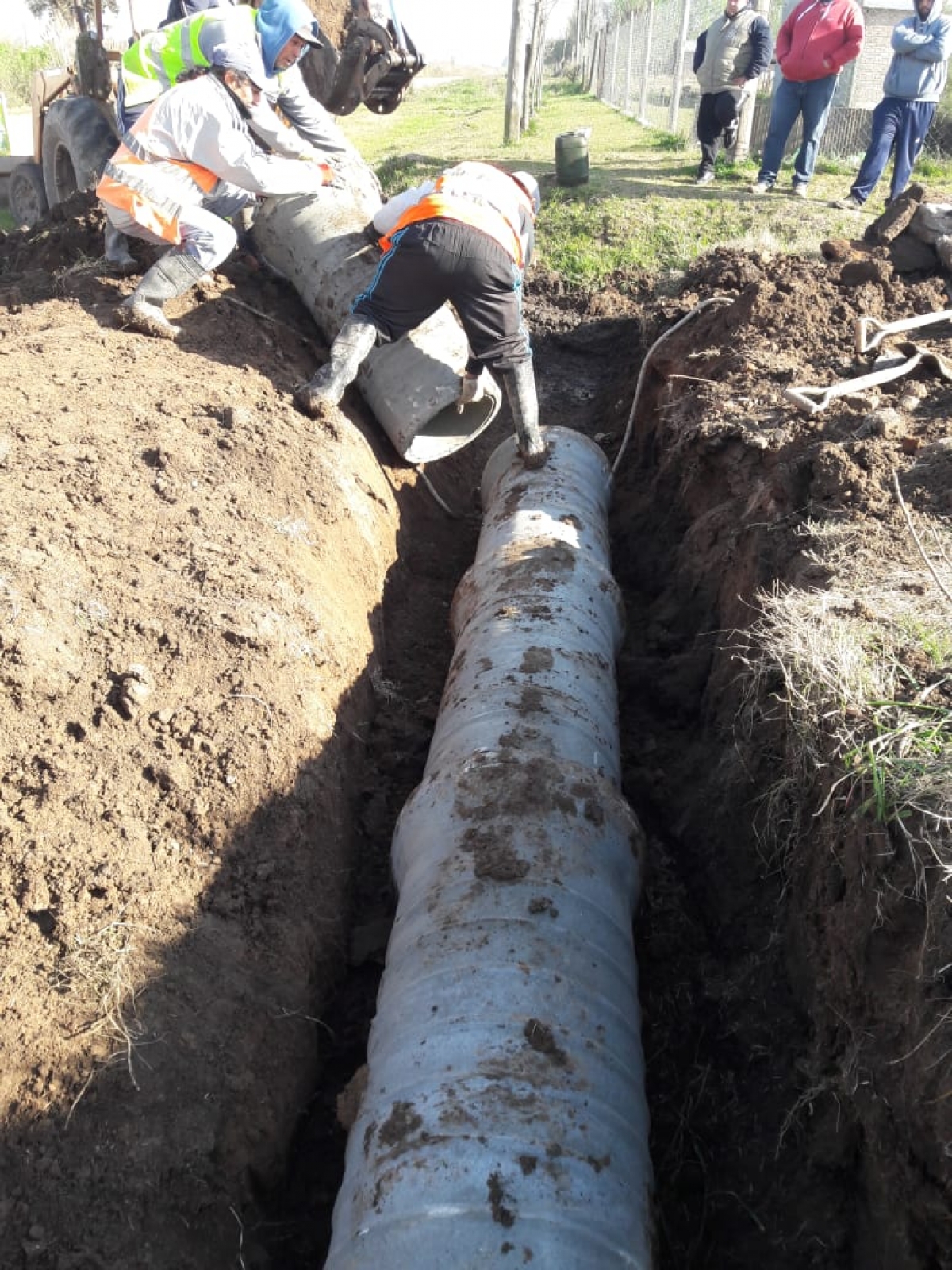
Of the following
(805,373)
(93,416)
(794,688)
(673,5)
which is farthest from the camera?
(673,5)

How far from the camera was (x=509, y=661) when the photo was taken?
3.50 meters

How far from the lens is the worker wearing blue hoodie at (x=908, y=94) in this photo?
8.27 m

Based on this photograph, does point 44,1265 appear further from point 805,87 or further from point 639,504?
point 805,87

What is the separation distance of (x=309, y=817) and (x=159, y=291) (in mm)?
3230

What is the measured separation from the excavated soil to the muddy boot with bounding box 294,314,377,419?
0.14 meters

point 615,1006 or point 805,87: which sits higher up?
point 805,87

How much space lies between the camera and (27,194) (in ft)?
31.1

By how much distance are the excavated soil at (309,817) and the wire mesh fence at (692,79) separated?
311 inches

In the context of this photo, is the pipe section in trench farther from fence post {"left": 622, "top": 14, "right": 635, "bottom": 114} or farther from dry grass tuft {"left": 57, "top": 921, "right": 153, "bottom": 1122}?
fence post {"left": 622, "top": 14, "right": 635, "bottom": 114}

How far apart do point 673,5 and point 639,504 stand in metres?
16.8

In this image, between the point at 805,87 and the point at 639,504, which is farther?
the point at 805,87

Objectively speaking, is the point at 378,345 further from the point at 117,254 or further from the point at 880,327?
the point at 880,327

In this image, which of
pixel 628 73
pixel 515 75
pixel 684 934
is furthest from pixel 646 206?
pixel 628 73

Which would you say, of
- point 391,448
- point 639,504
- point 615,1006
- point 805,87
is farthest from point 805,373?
point 805,87
